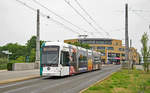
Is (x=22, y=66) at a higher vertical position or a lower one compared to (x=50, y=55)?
lower

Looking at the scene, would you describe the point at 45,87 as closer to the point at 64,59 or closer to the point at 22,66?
the point at 64,59

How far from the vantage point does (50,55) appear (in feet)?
68.1

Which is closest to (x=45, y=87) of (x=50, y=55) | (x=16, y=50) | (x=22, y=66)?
(x=50, y=55)

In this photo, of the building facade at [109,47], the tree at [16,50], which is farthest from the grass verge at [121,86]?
the building facade at [109,47]

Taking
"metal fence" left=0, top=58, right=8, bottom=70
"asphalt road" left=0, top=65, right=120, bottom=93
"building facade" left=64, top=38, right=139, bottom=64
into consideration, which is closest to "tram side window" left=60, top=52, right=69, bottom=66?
"asphalt road" left=0, top=65, right=120, bottom=93

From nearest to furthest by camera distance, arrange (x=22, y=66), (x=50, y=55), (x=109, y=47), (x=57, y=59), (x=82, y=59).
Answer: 1. (x=57, y=59)
2. (x=50, y=55)
3. (x=82, y=59)
4. (x=22, y=66)
5. (x=109, y=47)

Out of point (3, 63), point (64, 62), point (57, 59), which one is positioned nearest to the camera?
point (57, 59)

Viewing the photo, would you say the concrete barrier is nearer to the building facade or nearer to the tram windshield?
the tram windshield

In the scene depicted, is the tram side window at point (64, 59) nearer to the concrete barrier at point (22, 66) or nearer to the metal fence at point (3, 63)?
the concrete barrier at point (22, 66)

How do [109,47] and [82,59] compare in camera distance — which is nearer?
[82,59]

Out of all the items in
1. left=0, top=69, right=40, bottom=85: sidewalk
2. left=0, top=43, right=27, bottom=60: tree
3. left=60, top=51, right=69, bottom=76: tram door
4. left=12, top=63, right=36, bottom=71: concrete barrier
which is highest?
left=0, top=43, right=27, bottom=60: tree

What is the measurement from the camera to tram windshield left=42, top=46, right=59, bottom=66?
2055cm

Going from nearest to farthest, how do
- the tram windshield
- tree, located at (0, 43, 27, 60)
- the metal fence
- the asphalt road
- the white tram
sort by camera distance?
the asphalt road → the white tram → the tram windshield → the metal fence → tree, located at (0, 43, 27, 60)

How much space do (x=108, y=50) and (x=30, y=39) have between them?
39.8 m
